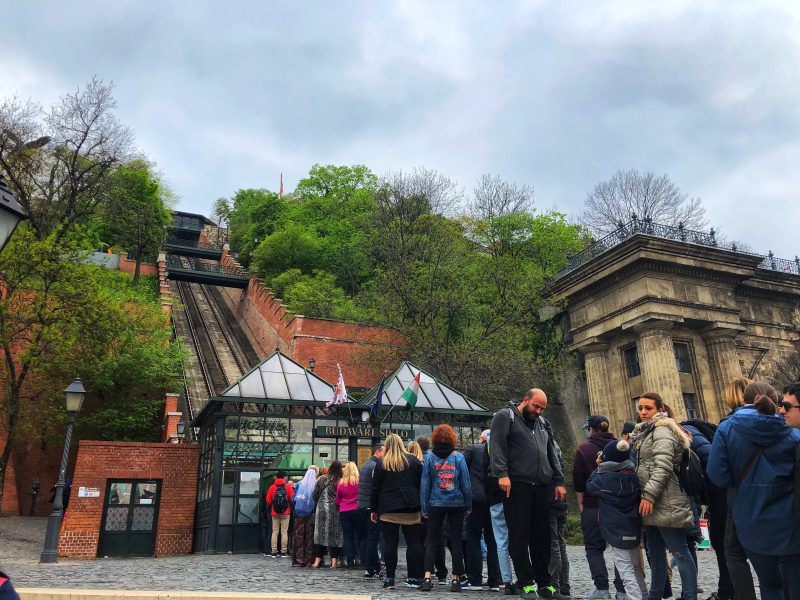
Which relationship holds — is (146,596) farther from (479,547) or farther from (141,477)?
(141,477)

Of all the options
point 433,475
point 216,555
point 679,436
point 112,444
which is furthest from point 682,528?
point 112,444

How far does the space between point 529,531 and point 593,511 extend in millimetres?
972

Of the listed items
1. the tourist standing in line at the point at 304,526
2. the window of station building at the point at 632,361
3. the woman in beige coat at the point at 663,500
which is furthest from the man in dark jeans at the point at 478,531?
the window of station building at the point at 632,361

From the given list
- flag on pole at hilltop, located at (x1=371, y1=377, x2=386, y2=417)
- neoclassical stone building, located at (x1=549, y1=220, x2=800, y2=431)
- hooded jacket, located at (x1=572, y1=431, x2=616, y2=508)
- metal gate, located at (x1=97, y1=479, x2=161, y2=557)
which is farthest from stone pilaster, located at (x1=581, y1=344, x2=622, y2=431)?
hooded jacket, located at (x1=572, y1=431, x2=616, y2=508)

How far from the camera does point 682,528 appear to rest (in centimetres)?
573

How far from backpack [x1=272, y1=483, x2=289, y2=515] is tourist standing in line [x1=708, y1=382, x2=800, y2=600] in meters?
10.2

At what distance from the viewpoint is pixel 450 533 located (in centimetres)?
728

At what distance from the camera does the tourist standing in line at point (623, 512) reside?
593 centimetres

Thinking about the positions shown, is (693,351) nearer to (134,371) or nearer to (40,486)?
(134,371)

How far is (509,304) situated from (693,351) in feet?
27.0

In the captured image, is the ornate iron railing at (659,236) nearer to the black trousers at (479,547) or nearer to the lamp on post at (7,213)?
the black trousers at (479,547)

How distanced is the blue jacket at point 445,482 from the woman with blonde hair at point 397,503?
0.37 m

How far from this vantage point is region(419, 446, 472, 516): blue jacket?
23.7 ft

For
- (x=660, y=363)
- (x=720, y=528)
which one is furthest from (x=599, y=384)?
(x=720, y=528)
